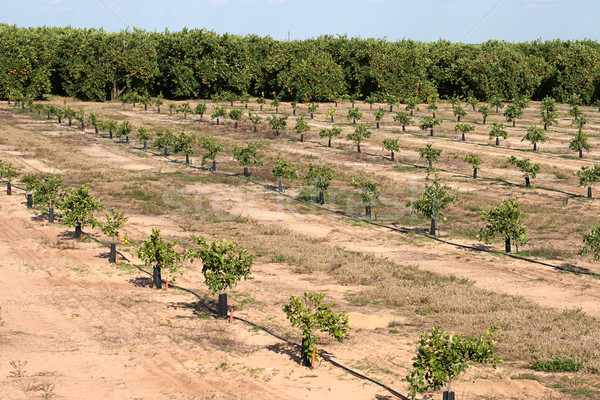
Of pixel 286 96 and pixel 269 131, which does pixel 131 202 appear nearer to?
pixel 269 131

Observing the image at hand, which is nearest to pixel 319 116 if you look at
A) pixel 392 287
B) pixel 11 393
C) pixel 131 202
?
pixel 131 202

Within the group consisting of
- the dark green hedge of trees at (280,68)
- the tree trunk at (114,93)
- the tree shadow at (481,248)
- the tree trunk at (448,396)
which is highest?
the dark green hedge of trees at (280,68)

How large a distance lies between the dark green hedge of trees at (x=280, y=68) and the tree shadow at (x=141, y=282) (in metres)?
57.4

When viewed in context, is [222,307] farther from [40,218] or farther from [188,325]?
[40,218]

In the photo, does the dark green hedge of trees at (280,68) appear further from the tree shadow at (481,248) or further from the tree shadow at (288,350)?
the tree shadow at (288,350)

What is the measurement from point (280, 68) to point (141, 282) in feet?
206

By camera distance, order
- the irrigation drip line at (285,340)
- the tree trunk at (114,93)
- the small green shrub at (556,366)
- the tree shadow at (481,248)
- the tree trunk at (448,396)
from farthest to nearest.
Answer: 1. the tree trunk at (114,93)
2. the tree shadow at (481,248)
3. the small green shrub at (556,366)
4. the irrigation drip line at (285,340)
5. the tree trunk at (448,396)

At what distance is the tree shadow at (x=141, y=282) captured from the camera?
67.6 feet

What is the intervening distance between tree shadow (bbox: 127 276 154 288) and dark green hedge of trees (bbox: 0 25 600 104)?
5744 centimetres

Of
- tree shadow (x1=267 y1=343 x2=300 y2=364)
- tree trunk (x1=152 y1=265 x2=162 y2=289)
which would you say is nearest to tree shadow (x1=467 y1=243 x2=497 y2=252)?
tree shadow (x1=267 y1=343 x2=300 y2=364)

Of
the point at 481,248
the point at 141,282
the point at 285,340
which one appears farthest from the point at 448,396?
the point at 481,248

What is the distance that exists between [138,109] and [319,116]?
21453 mm

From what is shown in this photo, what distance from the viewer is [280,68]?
80438mm

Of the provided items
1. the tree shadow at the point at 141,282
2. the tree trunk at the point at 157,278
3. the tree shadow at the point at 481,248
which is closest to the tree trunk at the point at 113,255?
the tree shadow at the point at 141,282
